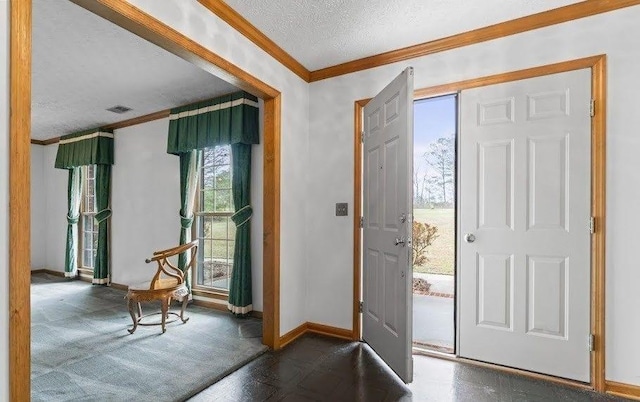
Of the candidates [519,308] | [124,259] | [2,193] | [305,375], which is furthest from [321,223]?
[124,259]

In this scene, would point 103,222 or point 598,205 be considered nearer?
point 598,205

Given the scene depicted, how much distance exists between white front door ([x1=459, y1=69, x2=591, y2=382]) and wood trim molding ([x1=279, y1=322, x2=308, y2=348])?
4.55 ft

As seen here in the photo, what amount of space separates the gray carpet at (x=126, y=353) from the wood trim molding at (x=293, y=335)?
216mm

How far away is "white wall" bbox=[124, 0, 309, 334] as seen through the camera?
240cm

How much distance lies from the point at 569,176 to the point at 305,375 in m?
2.28

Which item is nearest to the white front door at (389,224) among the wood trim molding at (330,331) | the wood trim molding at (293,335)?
the wood trim molding at (330,331)

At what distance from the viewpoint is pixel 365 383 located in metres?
2.23

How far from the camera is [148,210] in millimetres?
4609

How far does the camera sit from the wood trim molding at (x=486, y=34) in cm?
213

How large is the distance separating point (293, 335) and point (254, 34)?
8.32 feet

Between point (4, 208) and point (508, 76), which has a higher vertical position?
point (508, 76)

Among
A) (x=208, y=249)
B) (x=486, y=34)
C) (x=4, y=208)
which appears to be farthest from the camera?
(x=208, y=249)

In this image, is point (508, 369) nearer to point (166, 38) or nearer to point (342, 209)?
point (342, 209)

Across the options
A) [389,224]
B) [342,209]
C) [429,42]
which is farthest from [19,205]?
[429,42]
